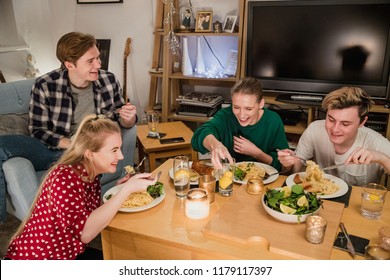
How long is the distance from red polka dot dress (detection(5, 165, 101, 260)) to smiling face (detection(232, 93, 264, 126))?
2.86ft

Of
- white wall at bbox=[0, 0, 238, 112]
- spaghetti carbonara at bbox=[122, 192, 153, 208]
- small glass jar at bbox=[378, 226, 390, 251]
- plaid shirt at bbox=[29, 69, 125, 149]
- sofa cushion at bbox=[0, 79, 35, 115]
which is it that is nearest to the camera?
small glass jar at bbox=[378, 226, 390, 251]

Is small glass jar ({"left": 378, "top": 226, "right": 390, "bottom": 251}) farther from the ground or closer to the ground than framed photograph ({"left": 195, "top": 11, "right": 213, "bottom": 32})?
closer to the ground

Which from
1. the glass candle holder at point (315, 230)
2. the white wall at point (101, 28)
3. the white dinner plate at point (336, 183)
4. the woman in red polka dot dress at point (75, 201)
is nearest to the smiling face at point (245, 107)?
the white dinner plate at point (336, 183)

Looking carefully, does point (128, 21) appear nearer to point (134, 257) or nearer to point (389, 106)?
point (389, 106)

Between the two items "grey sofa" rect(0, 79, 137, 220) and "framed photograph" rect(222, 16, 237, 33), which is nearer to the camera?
"grey sofa" rect(0, 79, 137, 220)

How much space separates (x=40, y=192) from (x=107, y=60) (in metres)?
3.02

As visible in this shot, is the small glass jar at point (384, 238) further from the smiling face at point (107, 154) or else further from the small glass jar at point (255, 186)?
the smiling face at point (107, 154)

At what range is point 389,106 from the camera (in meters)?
2.86

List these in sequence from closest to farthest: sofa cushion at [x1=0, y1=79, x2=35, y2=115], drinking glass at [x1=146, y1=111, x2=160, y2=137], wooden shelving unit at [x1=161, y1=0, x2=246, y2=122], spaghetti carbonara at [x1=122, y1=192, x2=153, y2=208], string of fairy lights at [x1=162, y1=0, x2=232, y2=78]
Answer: spaghetti carbonara at [x1=122, y1=192, x2=153, y2=208], sofa cushion at [x1=0, y1=79, x2=35, y2=115], drinking glass at [x1=146, y1=111, x2=160, y2=137], wooden shelving unit at [x1=161, y1=0, x2=246, y2=122], string of fairy lights at [x1=162, y1=0, x2=232, y2=78]

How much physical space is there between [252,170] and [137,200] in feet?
1.77

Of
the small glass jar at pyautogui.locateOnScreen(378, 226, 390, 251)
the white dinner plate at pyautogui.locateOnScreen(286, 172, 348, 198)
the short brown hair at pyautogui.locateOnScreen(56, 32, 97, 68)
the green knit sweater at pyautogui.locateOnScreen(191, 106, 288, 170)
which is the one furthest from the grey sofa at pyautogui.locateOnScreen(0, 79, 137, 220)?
the small glass jar at pyautogui.locateOnScreen(378, 226, 390, 251)

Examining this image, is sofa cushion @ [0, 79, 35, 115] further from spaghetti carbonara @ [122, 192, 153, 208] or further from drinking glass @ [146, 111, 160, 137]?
spaghetti carbonara @ [122, 192, 153, 208]

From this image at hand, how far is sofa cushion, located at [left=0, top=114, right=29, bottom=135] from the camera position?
2420mm
